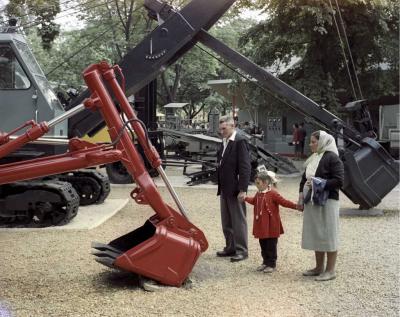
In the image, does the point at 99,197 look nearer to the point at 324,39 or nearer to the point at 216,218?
the point at 216,218

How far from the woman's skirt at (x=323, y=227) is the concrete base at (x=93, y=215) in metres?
3.94

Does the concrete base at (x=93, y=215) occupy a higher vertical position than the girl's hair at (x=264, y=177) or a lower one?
lower

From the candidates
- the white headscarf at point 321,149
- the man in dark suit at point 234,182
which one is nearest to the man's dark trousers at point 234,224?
the man in dark suit at point 234,182

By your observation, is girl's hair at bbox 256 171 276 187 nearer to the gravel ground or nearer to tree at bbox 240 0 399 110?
the gravel ground

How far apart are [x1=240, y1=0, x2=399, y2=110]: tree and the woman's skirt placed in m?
12.8

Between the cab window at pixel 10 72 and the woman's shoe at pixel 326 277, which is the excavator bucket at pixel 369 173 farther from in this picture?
the cab window at pixel 10 72

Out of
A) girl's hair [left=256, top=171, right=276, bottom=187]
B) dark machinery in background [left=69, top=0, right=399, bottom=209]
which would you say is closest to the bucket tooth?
girl's hair [left=256, top=171, right=276, bottom=187]

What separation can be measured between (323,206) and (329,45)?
15.1m

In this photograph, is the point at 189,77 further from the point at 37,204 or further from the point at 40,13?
the point at 37,204

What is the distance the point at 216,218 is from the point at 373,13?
11.8m

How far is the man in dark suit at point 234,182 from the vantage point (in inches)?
270

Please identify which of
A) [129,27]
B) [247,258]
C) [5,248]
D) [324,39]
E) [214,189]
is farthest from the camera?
[129,27]

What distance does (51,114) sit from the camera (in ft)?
30.6

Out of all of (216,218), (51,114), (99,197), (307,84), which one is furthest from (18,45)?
(307,84)
